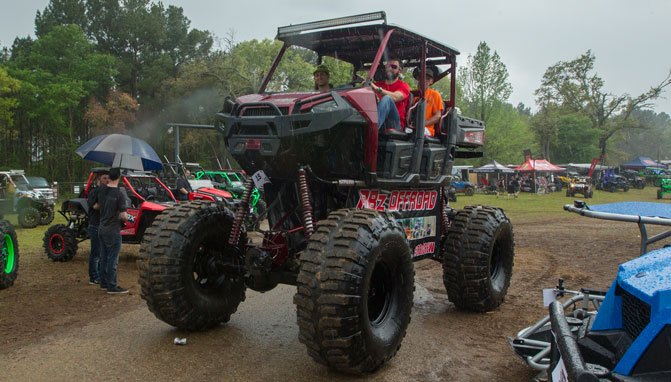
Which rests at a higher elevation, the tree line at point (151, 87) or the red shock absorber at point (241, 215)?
the tree line at point (151, 87)

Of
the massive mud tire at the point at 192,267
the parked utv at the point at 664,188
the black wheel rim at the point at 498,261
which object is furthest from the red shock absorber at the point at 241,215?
the parked utv at the point at 664,188

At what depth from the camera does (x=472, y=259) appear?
247 inches

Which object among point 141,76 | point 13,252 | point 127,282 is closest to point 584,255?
point 127,282

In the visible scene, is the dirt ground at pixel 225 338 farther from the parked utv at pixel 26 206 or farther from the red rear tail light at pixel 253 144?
the parked utv at pixel 26 206

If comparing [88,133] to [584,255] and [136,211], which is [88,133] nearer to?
[136,211]

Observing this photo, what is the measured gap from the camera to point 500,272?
712 cm

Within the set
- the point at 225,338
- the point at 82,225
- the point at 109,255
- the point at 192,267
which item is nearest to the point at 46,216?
the point at 82,225

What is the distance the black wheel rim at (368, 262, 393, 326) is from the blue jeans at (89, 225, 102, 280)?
5387mm

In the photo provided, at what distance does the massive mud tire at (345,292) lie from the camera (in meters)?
4.02

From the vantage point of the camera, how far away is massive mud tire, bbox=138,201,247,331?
203 inches

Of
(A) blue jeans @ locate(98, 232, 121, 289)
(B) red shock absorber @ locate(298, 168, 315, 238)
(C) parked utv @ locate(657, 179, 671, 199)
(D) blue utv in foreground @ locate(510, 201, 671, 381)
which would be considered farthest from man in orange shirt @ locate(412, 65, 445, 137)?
(C) parked utv @ locate(657, 179, 671, 199)

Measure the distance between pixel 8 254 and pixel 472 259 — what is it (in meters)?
6.99

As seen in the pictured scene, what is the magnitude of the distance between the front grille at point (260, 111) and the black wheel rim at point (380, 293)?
168 centimetres

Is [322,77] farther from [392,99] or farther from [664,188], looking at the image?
[664,188]
